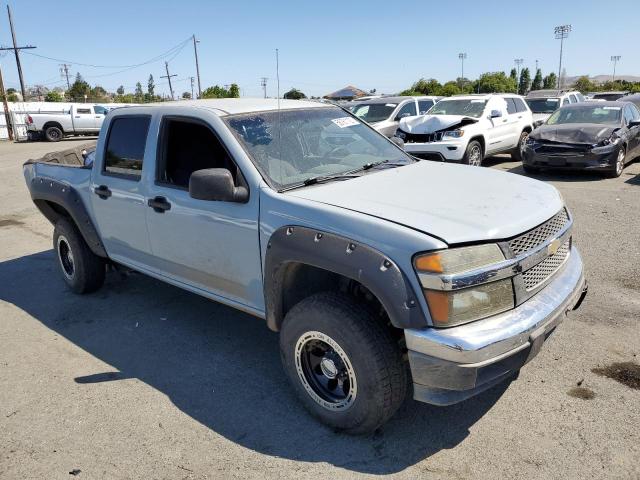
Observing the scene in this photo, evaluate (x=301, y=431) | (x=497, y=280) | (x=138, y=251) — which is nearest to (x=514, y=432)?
(x=497, y=280)

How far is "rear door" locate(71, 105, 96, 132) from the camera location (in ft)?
91.0

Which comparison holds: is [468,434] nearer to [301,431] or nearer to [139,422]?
[301,431]

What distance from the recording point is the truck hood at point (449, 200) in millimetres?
2633

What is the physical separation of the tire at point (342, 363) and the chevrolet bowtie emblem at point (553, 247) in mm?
1020

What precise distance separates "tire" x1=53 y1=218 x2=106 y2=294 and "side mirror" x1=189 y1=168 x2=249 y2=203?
8.14 ft

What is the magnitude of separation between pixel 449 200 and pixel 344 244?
732 millimetres

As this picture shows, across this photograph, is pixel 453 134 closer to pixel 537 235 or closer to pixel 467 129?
pixel 467 129

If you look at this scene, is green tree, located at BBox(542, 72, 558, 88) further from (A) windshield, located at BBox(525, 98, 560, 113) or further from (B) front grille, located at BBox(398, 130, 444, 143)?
(B) front grille, located at BBox(398, 130, 444, 143)

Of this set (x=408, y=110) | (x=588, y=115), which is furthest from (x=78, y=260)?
(x=588, y=115)

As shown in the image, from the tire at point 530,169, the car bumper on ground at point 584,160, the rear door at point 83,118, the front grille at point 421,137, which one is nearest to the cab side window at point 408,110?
the front grille at point 421,137

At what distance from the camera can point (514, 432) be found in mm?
2918

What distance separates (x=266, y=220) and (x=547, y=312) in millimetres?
1634

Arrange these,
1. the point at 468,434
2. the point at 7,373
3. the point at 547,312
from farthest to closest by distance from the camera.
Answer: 1. the point at 7,373
2. the point at 468,434
3. the point at 547,312

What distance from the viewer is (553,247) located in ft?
9.74
